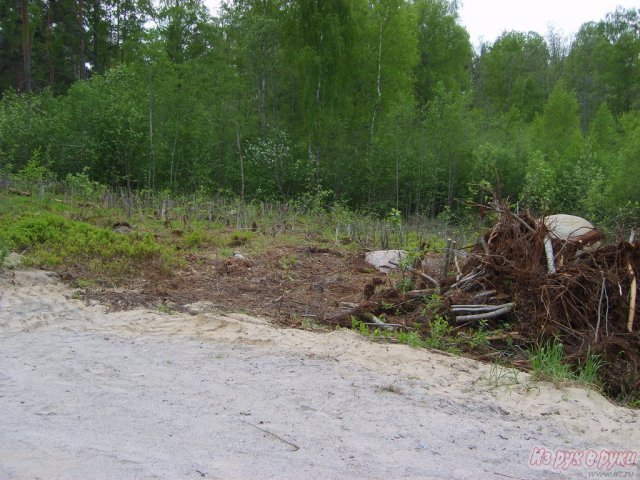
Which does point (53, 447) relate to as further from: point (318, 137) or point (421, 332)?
point (318, 137)

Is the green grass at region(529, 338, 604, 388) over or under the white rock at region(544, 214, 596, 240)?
under

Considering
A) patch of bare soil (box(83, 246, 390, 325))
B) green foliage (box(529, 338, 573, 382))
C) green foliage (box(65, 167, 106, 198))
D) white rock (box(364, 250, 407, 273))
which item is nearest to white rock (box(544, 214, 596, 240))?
green foliage (box(529, 338, 573, 382))

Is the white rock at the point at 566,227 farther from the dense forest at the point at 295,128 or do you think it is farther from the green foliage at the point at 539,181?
the green foliage at the point at 539,181

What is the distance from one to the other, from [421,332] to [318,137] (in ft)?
55.7

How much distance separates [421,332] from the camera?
21.2 ft

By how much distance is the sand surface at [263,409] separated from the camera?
355 cm

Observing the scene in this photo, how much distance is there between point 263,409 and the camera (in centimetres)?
441

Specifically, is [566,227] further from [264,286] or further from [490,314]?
[264,286]

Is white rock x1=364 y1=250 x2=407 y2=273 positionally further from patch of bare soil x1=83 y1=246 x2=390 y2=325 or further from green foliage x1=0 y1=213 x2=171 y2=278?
green foliage x1=0 y1=213 x2=171 y2=278

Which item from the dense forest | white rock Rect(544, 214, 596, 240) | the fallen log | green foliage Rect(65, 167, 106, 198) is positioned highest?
the dense forest

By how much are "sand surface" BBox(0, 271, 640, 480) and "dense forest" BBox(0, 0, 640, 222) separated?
12070 millimetres
